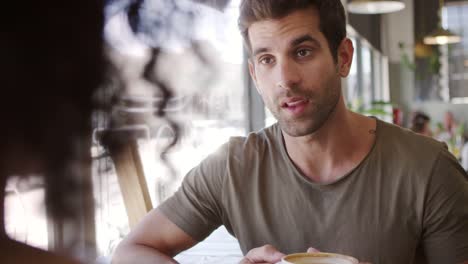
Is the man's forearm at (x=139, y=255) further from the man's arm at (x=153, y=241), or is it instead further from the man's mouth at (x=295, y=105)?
the man's mouth at (x=295, y=105)

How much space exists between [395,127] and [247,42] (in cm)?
38

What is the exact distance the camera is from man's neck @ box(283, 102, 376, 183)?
3.96 ft

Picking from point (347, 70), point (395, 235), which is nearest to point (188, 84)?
point (395, 235)

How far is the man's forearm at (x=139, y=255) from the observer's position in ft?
3.73

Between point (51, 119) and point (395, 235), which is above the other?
point (51, 119)

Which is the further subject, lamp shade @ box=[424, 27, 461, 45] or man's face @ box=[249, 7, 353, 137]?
lamp shade @ box=[424, 27, 461, 45]

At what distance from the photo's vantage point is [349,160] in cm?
121

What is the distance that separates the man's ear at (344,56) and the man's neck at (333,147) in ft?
0.35

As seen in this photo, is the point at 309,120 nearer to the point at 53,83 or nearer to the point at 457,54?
the point at 53,83

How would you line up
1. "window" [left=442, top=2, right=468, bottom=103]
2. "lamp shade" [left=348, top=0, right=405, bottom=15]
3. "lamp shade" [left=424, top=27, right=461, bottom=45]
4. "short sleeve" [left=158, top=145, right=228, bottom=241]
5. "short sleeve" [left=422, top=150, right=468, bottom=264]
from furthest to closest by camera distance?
"window" [left=442, top=2, right=468, bottom=103]
"lamp shade" [left=424, top=27, right=461, bottom=45]
"lamp shade" [left=348, top=0, right=405, bottom=15]
"short sleeve" [left=158, top=145, right=228, bottom=241]
"short sleeve" [left=422, top=150, right=468, bottom=264]

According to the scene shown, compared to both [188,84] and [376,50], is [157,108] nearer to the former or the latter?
[188,84]

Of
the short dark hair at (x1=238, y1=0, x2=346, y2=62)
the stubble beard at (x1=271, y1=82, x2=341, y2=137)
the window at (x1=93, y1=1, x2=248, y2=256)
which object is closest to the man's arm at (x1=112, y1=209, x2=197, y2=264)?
the stubble beard at (x1=271, y1=82, x2=341, y2=137)

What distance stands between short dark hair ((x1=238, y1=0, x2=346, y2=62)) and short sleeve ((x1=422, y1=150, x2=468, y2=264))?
0.36 metres

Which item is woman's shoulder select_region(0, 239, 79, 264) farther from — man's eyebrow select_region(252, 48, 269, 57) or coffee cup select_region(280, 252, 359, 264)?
man's eyebrow select_region(252, 48, 269, 57)
